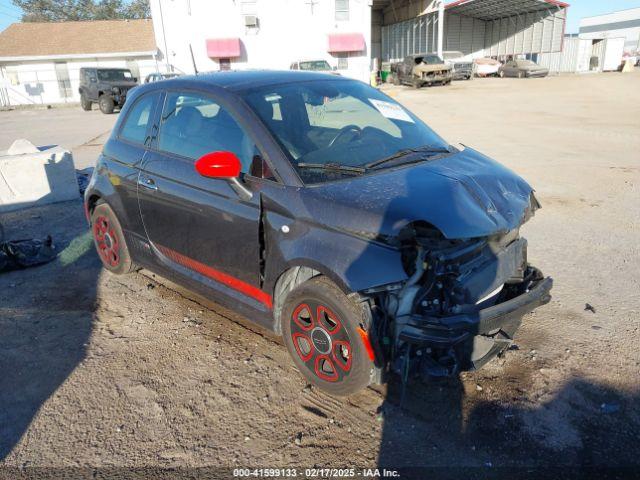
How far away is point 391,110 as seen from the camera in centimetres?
399

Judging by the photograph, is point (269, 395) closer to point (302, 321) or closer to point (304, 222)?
point (302, 321)

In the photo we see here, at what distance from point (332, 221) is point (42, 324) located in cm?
273

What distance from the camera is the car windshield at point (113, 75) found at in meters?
24.2

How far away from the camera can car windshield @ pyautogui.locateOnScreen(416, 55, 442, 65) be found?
104 feet

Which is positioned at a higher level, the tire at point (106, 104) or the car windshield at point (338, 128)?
the car windshield at point (338, 128)

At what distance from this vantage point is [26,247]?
5324mm

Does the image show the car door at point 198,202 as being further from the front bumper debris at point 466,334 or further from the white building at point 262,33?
the white building at point 262,33

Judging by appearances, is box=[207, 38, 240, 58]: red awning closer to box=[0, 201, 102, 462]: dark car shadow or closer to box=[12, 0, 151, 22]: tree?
box=[0, 201, 102, 462]: dark car shadow

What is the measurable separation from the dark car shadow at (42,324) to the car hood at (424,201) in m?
2.08

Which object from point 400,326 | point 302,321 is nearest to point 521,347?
point 400,326

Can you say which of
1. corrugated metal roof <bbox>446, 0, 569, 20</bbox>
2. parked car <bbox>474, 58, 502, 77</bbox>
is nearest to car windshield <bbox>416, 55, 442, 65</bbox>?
parked car <bbox>474, 58, 502, 77</bbox>

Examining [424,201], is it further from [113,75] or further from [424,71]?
[424,71]

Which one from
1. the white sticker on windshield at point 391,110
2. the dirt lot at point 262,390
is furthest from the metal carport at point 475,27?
the dirt lot at point 262,390

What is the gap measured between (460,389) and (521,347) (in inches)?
27.4
